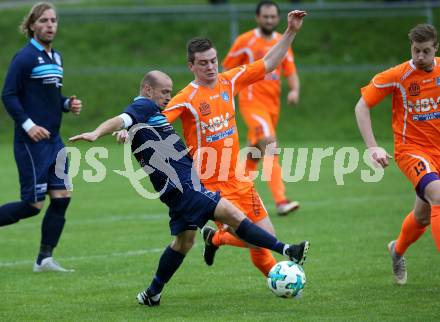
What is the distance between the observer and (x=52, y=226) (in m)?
8.91

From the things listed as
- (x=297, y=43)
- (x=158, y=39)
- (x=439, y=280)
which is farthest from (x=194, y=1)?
(x=439, y=280)

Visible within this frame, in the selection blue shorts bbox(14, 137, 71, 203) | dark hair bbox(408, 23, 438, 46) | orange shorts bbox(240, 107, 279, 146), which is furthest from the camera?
orange shorts bbox(240, 107, 279, 146)

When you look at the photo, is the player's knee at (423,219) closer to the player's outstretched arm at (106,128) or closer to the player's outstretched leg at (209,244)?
the player's outstretched leg at (209,244)

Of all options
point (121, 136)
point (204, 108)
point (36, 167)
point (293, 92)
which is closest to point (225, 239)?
point (204, 108)

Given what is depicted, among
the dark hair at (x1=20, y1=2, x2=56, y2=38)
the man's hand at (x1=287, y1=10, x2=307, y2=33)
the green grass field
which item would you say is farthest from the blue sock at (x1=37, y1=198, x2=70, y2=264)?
the man's hand at (x1=287, y1=10, x2=307, y2=33)

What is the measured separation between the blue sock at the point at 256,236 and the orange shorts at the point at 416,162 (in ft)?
4.28

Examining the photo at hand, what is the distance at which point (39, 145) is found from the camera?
28.5 feet

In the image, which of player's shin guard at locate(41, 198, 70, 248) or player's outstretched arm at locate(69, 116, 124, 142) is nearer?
player's outstretched arm at locate(69, 116, 124, 142)

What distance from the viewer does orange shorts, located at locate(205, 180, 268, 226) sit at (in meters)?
7.50

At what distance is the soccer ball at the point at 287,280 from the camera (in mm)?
6641

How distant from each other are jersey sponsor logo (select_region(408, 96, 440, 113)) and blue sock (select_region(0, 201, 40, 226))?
3.76 meters

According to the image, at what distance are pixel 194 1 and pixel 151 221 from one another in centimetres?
2219

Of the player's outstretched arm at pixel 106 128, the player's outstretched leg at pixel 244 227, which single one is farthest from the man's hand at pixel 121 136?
the player's outstretched leg at pixel 244 227

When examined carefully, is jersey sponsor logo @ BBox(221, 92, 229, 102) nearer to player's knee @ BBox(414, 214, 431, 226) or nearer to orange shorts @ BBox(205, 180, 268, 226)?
orange shorts @ BBox(205, 180, 268, 226)
